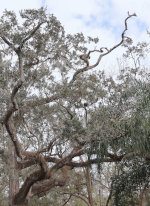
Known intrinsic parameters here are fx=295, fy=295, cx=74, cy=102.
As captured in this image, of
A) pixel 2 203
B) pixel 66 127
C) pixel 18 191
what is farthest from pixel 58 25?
pixel 2 203

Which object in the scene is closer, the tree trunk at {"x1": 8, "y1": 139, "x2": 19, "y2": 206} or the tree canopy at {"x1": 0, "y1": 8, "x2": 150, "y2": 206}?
the tree canopy at {"x1": 0, "y1": 8, "x2": 150, "y2": 206}

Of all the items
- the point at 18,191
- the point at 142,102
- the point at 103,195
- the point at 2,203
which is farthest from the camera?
the point at 103,195

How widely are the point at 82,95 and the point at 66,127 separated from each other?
1879 mm

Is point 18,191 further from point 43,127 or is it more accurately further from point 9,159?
point 43,127

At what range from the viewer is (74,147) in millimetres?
8266

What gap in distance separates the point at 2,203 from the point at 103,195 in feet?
19.8

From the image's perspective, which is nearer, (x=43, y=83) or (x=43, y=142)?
(x=43, y=142)

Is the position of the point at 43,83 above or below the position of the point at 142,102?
above

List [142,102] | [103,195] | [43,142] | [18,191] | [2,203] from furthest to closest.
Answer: [103,195] < [2,203] < [43,142] < [18,191] < [142,102]

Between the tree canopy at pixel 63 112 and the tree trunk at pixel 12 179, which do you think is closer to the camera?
the tree canopy at pixel 63 112

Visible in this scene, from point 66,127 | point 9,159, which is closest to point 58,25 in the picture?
point 66,127

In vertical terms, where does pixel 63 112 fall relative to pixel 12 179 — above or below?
above

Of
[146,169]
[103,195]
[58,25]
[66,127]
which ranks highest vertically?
[58,25]

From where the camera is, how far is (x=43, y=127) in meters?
9.22
